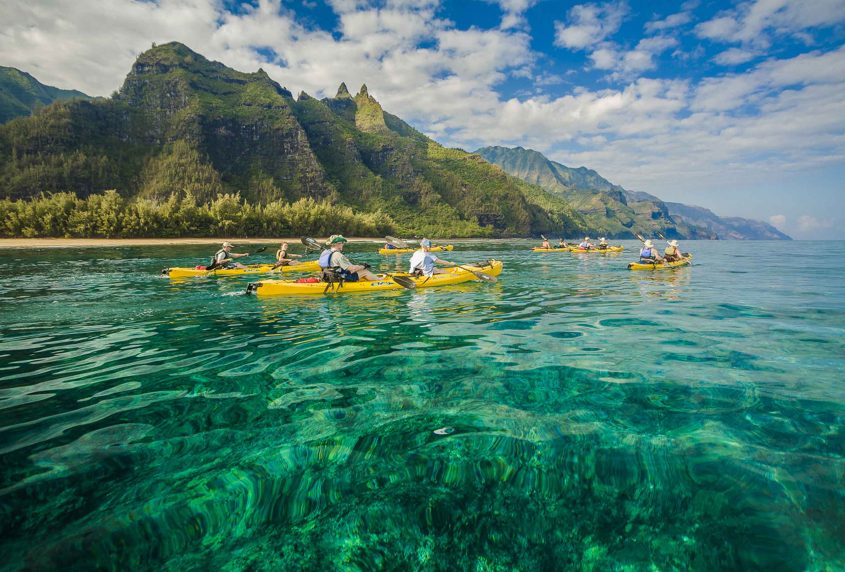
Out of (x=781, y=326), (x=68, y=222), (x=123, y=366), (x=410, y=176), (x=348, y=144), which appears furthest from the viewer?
(x=410, y=176)

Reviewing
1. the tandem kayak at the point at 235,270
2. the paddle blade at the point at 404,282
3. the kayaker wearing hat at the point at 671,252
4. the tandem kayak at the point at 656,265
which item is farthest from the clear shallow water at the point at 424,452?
the kayaker wearing hat at the point at 671,252

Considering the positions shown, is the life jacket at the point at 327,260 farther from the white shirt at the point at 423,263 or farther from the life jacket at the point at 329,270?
the white shirt at the point at 423,263

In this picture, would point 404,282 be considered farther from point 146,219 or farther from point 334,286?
point 146,219

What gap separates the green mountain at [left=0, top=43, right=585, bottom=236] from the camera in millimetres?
99125

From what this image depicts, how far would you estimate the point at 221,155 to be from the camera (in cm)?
13275

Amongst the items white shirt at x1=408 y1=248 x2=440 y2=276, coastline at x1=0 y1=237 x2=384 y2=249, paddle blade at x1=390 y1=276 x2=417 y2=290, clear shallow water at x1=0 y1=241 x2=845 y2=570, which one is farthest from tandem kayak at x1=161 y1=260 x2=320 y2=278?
coastline at x1=0 y1=237 x2=384 y2=249

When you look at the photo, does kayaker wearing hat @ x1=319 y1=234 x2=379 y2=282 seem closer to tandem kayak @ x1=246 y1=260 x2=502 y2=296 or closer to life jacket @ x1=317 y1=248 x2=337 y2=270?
life jacket @ x1=317 y1=248 x2=337 y2=270

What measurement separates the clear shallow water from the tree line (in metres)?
62.4

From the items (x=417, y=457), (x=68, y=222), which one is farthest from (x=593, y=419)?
(x=68, y=222)

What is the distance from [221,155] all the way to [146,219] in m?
85.4

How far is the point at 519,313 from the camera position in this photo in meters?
11.5

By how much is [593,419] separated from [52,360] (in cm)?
917

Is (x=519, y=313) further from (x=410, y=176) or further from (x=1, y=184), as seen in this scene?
(x=410, y=176)

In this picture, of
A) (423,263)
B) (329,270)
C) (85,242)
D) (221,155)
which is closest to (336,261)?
(329,270)
